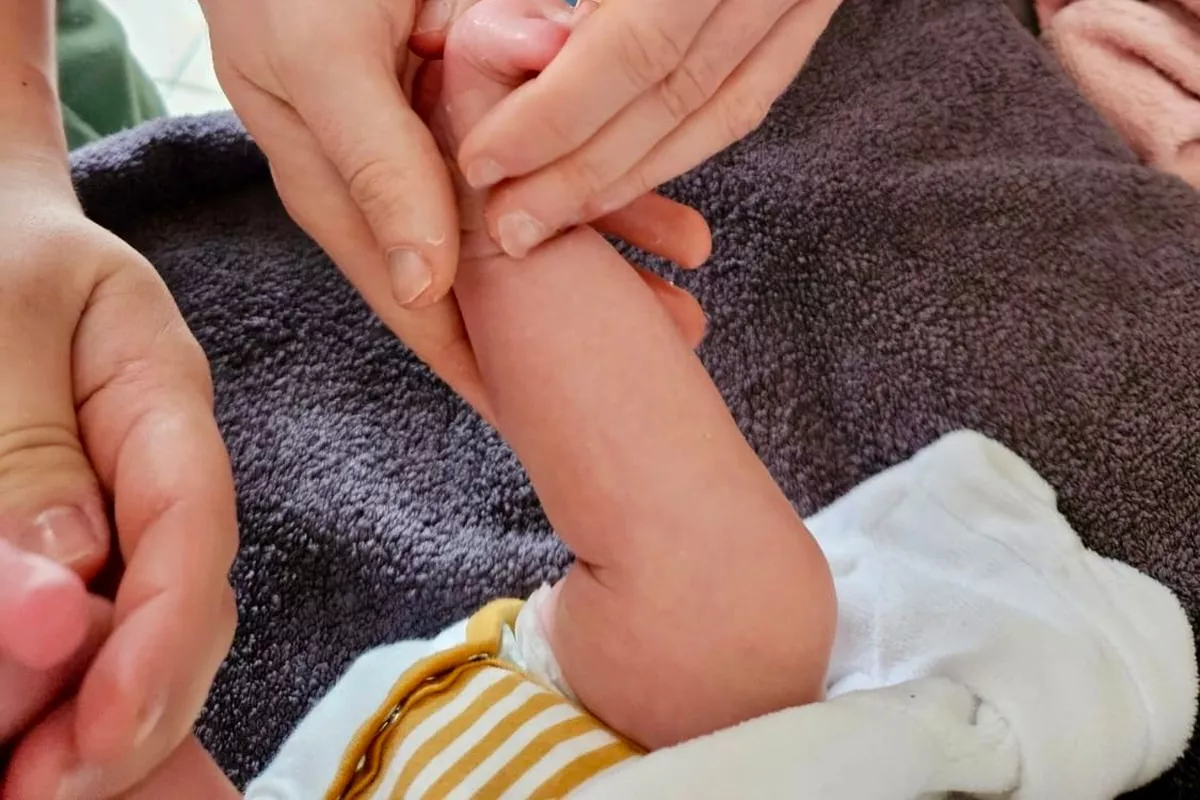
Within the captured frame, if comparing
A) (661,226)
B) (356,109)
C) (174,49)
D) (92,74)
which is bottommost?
(174,49)

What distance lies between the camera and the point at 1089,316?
0.82 metres

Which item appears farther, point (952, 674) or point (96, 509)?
point (952, 674)

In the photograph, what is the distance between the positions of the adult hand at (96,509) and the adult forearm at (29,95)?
2 cm

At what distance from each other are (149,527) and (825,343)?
0.56m

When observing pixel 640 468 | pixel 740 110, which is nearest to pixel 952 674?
pixel 640 468

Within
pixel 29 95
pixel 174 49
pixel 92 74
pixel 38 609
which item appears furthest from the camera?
pixel 174 49

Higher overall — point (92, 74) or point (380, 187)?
point (380, 187)

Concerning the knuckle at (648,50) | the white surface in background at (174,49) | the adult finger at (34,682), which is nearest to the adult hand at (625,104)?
the knuckle at (648,50)

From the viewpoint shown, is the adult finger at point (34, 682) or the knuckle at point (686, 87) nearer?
the adult finger at point (34, 682)

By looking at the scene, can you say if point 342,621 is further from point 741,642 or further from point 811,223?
point 811,223

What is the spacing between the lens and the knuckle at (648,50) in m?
0.51

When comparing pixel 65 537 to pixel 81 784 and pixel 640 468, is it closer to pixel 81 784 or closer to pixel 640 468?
pixel 81 784

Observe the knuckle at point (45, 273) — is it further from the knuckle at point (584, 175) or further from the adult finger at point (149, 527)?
the knuckle at point (584, 175)

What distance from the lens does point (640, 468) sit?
22.5 inches
